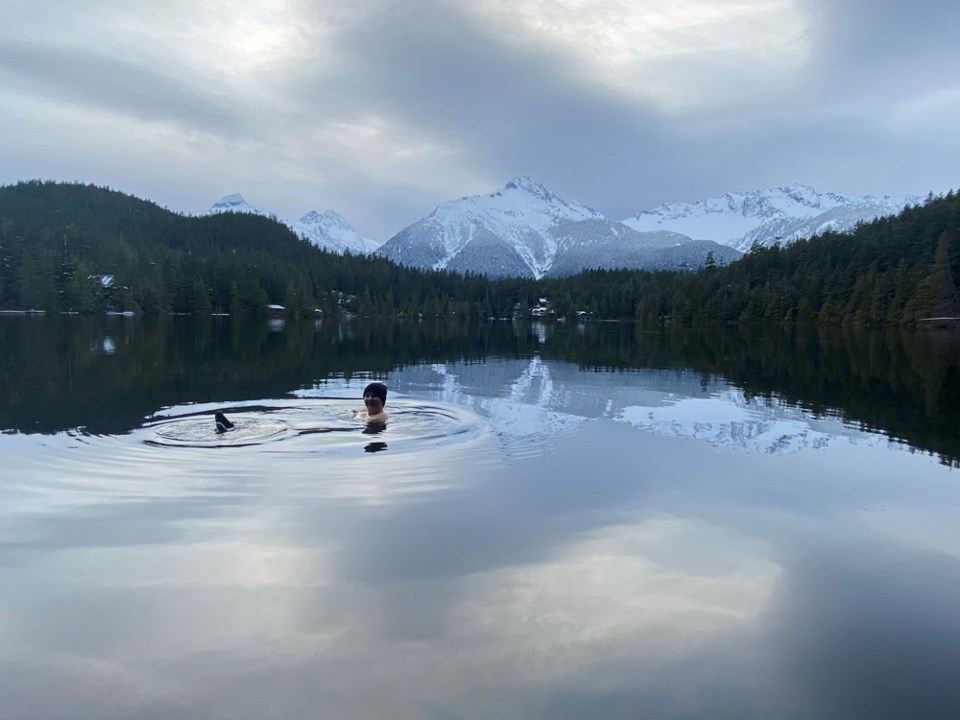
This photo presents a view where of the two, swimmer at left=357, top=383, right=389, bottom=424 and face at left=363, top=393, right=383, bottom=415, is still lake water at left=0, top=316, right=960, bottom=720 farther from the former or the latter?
face at left=363, top=393, right=383, bottom=415

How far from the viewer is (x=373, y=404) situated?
1883 centimetres

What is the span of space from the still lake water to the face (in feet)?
2.69

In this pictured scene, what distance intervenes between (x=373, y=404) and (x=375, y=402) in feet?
0.33

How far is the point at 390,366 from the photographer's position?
3834 centimetres

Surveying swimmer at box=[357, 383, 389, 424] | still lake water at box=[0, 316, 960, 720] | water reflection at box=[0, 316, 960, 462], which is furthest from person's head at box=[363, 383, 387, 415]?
water reflection at box=[0, 316, 960, 462]

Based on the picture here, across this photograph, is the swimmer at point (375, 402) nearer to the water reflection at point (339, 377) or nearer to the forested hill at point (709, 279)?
the water reflection at point (339, 377)

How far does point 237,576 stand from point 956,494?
12.6 meters

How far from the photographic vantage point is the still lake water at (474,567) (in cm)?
569

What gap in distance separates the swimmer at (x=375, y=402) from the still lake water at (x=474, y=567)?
0.70m

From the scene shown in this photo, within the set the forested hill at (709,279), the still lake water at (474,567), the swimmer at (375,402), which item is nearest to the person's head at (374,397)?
the swimmer at (375,402)

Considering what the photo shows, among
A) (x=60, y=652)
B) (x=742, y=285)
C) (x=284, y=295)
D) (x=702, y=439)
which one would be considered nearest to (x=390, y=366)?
A: (x=702, y=439)

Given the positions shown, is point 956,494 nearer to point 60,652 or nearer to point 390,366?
point 60,652

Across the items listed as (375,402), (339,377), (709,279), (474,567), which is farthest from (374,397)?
(709,279)

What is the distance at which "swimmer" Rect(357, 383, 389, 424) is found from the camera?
1864 cm
